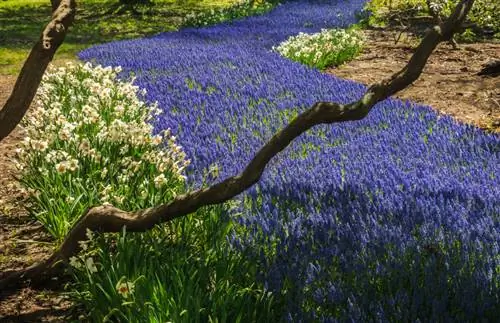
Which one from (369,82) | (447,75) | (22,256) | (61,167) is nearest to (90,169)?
(61,167)

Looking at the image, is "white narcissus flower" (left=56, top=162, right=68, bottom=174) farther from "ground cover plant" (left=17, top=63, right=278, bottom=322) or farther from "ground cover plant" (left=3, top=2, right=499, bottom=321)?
"ground cover plant" (left=3, top=2, right=499, bottom=321)

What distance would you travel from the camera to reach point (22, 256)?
17.0 ft

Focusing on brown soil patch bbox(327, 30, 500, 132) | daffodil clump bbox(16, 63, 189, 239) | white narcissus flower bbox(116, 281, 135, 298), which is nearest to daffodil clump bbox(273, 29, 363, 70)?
brown soil patch bbox(327, 30, 500, 132)

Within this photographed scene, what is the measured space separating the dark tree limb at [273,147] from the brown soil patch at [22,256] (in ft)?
1.09

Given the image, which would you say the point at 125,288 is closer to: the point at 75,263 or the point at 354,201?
the point at 75,263

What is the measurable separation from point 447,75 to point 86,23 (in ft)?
47.6

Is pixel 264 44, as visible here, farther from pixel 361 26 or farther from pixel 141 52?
pixel 361 26

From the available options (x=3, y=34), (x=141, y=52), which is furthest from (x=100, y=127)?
(x=3, y=34)

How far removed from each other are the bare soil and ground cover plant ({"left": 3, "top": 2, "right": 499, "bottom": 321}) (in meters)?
0.72

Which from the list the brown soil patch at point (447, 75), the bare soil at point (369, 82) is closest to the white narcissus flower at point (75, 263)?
the bare soil at point (369, 82)

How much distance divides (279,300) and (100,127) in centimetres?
339

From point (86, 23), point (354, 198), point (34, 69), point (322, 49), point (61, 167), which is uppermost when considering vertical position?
point (34, 69)

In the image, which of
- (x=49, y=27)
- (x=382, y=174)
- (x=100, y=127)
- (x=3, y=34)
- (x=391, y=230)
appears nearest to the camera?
(x=49, y=27)

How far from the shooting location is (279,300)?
11.5ft
